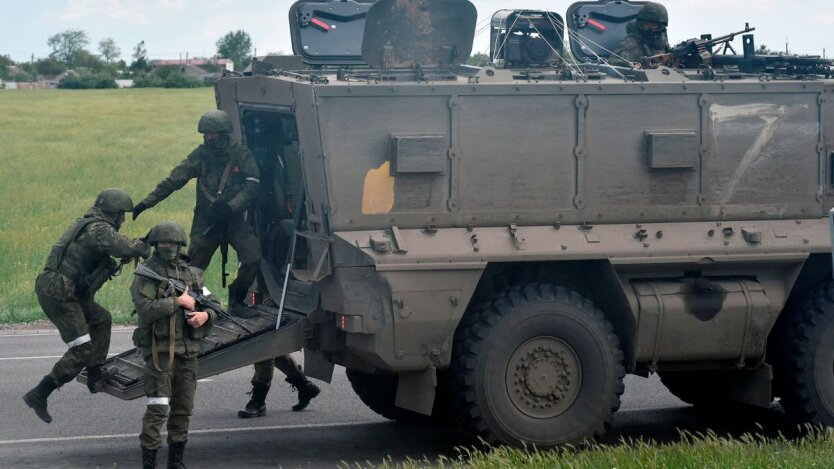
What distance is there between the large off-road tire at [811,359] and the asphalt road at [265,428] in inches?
19.9

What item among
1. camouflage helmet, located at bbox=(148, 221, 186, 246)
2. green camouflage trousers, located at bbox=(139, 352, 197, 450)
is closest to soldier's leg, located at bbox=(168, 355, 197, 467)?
green camouflage trousers, located at bbox=(139, 352, 197, 450)

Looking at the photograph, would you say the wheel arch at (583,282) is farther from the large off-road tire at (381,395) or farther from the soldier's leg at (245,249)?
the soldier's leg at (245,249)

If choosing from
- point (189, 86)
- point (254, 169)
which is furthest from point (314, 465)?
point (189, 86)

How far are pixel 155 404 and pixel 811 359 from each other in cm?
431

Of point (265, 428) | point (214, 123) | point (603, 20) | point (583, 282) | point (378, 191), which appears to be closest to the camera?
point (378, 191)

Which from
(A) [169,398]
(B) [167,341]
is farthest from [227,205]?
(A) [169,398]

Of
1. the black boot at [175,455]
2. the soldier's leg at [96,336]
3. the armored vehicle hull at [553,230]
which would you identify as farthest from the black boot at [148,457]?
the armored vehicle hull at [553,230]

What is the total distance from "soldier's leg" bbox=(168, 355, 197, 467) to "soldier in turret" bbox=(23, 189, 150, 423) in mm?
986

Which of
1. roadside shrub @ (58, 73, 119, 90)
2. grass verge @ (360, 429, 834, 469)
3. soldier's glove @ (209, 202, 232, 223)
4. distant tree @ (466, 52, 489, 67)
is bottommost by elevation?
roadside shrub @ (58, 73, 119, 90)

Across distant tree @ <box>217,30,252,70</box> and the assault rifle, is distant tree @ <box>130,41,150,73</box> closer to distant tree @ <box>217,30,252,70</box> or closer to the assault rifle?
distant tree @ <box>217,30,252,70</box>

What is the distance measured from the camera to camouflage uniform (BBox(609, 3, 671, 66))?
443 inches

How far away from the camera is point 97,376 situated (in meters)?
9.45

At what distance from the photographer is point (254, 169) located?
10.3 m

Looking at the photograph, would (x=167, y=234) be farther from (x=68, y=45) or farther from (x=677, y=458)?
(x=68, y=45)
